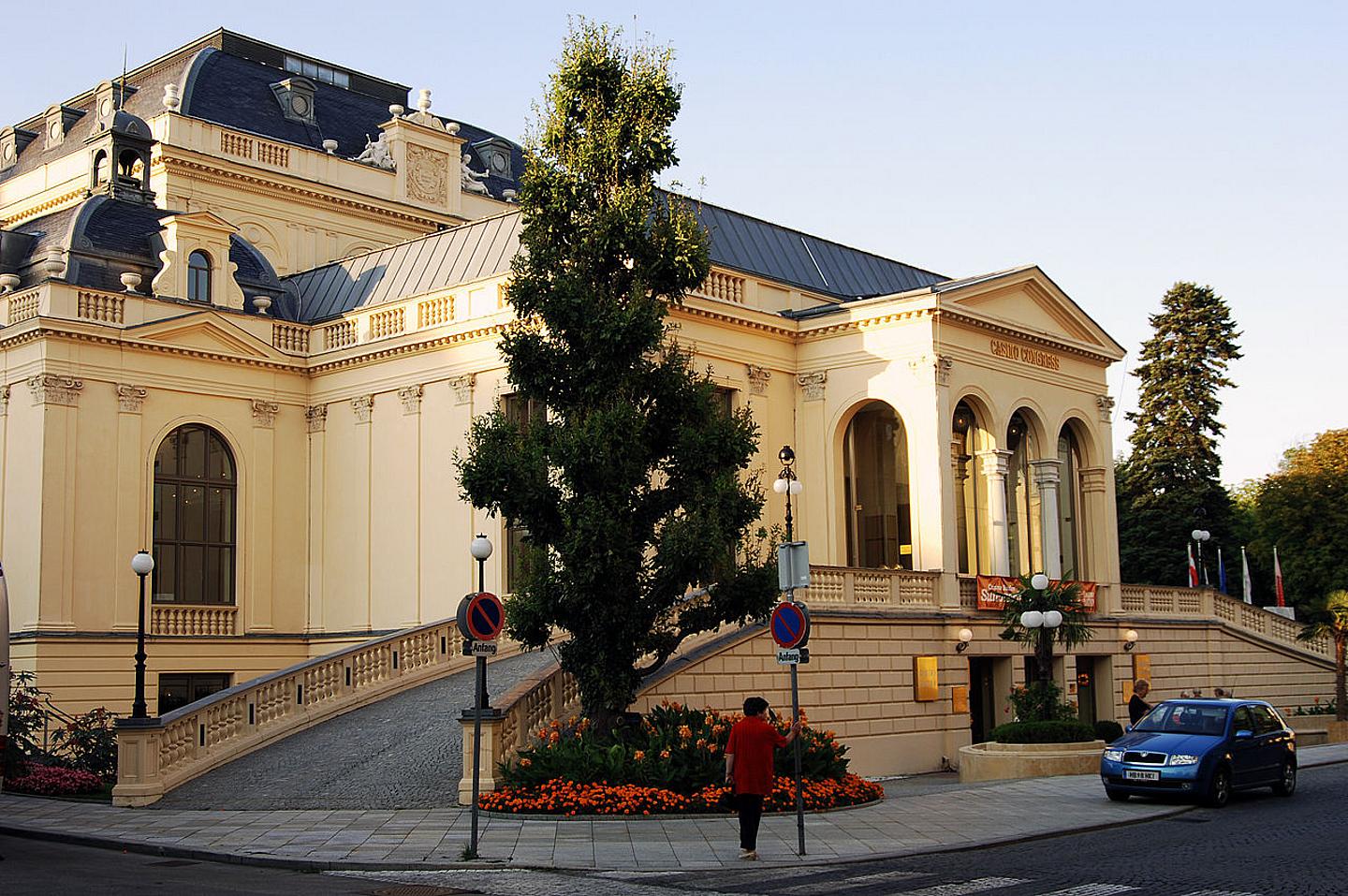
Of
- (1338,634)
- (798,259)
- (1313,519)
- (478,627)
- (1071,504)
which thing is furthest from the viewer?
(1313,519)

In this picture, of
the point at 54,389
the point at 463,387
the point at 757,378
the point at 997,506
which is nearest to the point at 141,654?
the point at 463,387

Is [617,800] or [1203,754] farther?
[1203,754]

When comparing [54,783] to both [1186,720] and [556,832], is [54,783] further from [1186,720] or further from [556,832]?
[1186,720]

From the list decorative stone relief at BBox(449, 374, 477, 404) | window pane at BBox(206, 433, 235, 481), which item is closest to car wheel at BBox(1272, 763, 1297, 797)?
decorative stone relief at BBox(449, 374, 477, 404)

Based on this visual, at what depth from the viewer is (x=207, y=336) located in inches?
1564

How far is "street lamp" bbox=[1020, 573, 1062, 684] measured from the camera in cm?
3159

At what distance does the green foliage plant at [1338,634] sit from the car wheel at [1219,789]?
77.0 feet

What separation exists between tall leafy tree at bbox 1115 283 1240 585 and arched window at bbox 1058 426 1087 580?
2951cm

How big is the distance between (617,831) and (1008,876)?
609cm

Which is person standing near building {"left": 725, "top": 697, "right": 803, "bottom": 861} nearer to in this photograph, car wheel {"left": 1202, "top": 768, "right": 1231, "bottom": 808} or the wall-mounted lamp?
car wheel {"left": 1202, "top": 768, "right": 1231, "bottom": 808}

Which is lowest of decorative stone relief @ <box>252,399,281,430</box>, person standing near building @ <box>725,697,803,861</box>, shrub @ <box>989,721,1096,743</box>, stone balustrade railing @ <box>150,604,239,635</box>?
shrub @ <box>989,721,1096,743</box>

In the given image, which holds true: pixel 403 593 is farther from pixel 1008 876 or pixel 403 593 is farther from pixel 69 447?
pixel 1008 876

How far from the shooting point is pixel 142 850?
758 inches

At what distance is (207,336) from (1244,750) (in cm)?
2753
